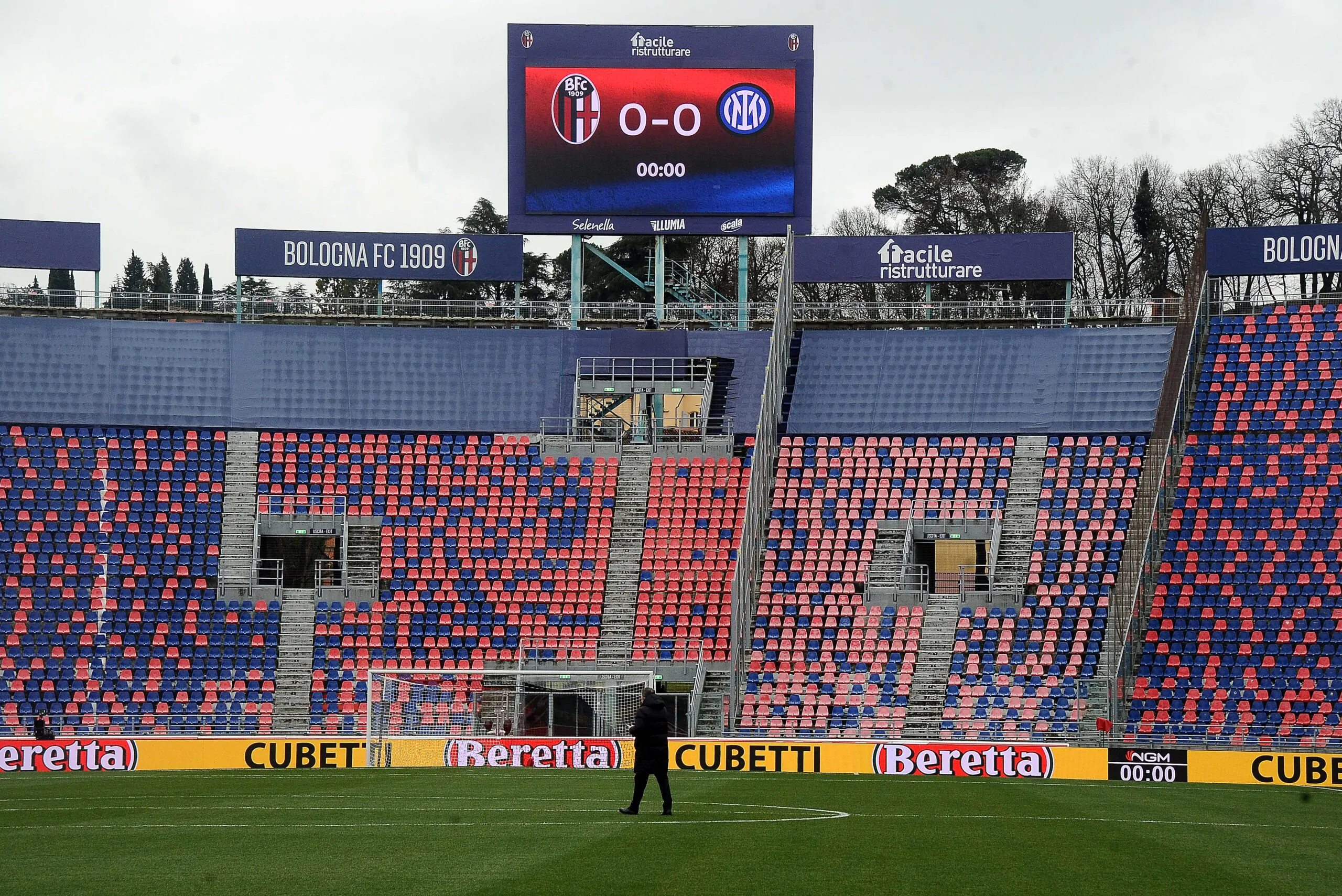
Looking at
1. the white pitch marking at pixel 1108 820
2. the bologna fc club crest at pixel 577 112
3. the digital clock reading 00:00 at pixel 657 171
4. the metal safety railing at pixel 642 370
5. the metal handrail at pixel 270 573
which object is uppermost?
the bologna fc club crest at pixel 577 112

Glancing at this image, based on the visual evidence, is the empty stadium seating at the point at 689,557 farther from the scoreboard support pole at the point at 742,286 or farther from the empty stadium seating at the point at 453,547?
the scoreboard support pole at the point at 742,286

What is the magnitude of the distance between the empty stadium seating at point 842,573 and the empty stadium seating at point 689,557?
118 centimetres

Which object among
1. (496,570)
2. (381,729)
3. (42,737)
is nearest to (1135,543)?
(496,570)

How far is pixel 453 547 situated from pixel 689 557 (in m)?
6.51

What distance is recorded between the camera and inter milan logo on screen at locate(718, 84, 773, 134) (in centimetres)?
4869

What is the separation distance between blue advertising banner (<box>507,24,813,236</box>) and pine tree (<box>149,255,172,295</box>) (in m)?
60.0

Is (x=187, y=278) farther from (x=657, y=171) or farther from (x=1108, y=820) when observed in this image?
(x=1108, y=820)

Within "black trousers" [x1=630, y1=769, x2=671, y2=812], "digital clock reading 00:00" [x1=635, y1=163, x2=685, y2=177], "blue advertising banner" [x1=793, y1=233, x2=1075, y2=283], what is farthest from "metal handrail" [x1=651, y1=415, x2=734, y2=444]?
"black trousers" [x1=630, y1=769, x2=671, y2=812]

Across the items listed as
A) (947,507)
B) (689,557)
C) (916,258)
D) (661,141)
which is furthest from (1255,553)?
(661,141)

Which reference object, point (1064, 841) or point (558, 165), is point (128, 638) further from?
point (1064, 841)

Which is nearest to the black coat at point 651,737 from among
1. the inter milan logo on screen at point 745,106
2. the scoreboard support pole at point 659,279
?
the scoreboard support pole at point 659,279

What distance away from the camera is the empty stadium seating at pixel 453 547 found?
4319cm

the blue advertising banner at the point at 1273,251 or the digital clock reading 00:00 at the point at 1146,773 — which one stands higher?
the blue advertising banner at the point at 1273,251

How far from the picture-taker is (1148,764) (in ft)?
110
